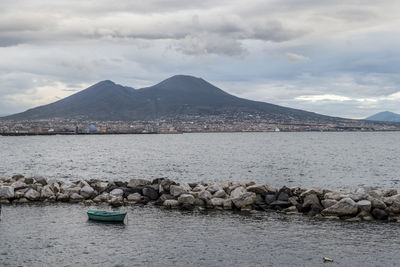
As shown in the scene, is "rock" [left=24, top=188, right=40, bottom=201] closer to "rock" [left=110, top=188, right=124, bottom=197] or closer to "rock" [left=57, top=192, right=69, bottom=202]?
"rock" [left=57, top=192, right=69, bottom=202]

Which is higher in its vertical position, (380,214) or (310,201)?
(310,201)

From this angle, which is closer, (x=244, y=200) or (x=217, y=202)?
(x=244, y=200)

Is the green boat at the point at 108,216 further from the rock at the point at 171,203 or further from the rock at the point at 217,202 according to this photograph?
the rock at the point at 217,202

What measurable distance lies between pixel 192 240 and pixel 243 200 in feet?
28.2

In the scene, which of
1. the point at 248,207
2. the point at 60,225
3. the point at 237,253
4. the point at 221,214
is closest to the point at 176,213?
the point at 221,214

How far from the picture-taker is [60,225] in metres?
25.9

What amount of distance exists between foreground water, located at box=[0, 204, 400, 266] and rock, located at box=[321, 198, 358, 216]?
163 cm

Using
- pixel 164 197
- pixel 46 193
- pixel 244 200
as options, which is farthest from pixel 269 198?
pixel 46 193

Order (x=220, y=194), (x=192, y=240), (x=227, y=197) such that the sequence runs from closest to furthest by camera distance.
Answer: (x=192, y=240)
(x=227, y=197)
(x=220, y=194)

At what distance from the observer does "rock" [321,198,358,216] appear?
27.7 m

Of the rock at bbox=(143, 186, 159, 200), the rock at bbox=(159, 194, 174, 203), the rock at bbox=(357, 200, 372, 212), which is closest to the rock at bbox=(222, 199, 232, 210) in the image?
the rock at bbox=(159, 194, 174, 203)

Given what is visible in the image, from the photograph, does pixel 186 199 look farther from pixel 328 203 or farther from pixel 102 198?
pixel 328 203

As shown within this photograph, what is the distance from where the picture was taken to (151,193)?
33.4 metres

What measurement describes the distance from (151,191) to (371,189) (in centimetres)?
1663
